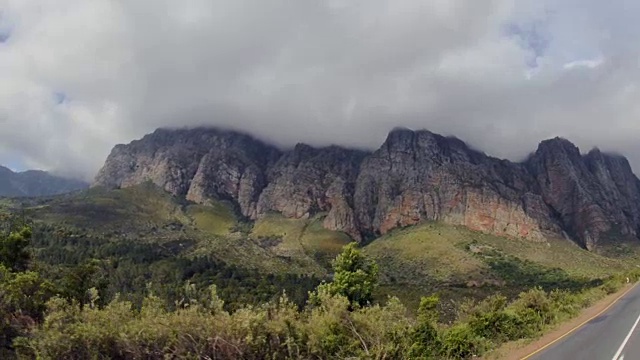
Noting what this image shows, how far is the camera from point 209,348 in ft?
55.4

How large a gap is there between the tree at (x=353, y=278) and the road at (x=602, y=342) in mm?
13371

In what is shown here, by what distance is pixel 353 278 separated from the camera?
35.2 meters

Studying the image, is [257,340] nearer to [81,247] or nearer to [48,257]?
Answer: [48,257]

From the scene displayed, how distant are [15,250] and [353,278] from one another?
72.1 feet

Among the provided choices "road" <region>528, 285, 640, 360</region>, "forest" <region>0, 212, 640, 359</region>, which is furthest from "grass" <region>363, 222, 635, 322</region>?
"forest" <region>0, 212, 640, 359</region>

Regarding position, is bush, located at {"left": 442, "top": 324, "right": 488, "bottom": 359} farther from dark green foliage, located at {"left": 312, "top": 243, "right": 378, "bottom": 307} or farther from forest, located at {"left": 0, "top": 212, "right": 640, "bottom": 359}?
dark green foliage, located at {"left": 312, "top": 243, "right": 378, "bottom": 307}

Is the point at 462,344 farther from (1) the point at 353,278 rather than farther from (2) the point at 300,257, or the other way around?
(2) the point at 300,257

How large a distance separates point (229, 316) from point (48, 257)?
Answer: 111578mm

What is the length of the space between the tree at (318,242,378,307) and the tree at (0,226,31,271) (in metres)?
19.9

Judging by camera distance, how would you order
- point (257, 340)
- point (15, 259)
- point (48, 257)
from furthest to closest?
point (48, 257) < point (15, 259) < point (257, 340)

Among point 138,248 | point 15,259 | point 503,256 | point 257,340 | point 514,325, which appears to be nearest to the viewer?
point 257,340

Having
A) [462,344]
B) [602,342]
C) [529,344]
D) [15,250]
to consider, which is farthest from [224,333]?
[15,250]

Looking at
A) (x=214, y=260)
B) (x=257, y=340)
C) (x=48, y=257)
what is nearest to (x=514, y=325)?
(x=257, y=340)

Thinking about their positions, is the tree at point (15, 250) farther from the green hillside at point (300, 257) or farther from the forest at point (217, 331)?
the green hillside at point (300, 257)
